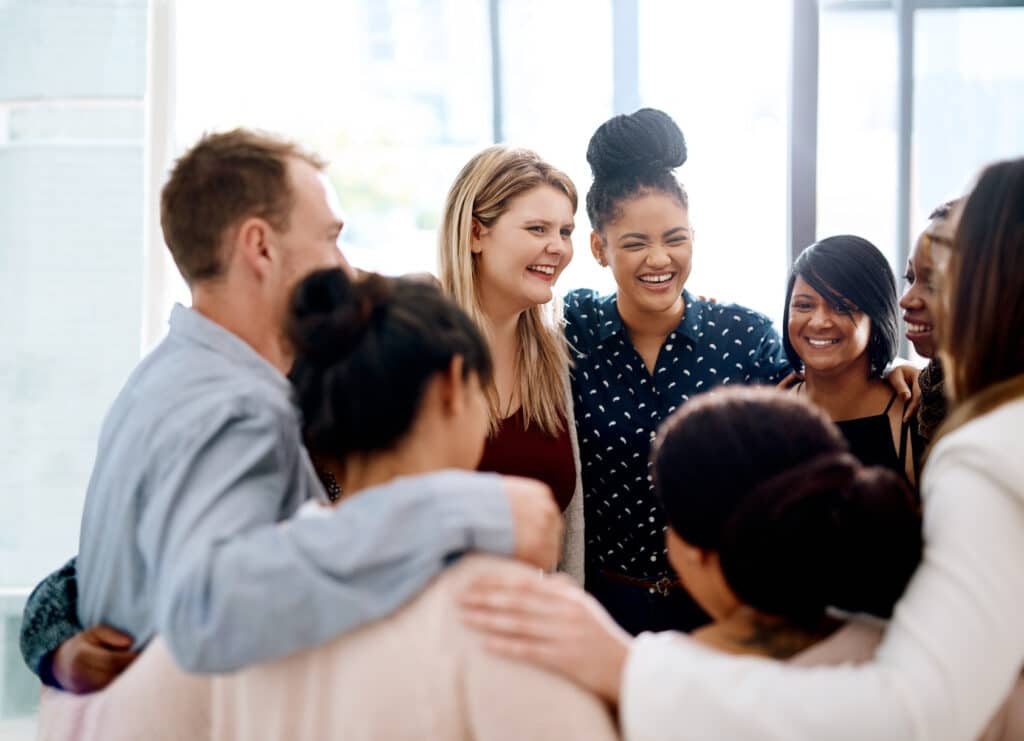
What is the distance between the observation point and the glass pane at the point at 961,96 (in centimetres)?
346

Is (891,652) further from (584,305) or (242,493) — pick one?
(584,305)

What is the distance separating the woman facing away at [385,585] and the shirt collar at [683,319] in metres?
1.18

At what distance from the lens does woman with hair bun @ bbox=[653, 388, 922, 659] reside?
0.94 m

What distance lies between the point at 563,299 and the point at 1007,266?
1.41 meters

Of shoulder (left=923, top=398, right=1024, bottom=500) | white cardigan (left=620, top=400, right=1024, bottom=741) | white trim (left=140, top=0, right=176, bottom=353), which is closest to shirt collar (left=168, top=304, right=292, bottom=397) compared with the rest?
white cardigan (left=620, top=400, right=1024, bottom=741)

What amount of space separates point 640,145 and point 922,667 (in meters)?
1.46

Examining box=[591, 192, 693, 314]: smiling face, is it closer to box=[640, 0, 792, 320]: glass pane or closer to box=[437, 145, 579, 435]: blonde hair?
box=[437, 145, 579, 435]: blonde hair

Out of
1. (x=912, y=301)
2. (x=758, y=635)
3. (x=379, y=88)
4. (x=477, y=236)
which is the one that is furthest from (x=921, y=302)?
(x=379, y=88)

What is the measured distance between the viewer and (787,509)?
93 cm

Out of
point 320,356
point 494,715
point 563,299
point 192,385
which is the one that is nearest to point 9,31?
point 563,299

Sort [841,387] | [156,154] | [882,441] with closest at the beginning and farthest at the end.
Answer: [882,441] → [841,387] → [156,154]

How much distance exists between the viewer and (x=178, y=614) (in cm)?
96

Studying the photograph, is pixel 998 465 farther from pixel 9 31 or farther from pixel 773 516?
pixel 9 31

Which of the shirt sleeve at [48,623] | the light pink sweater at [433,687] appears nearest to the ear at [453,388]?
the light pink sweater at [433,687]
